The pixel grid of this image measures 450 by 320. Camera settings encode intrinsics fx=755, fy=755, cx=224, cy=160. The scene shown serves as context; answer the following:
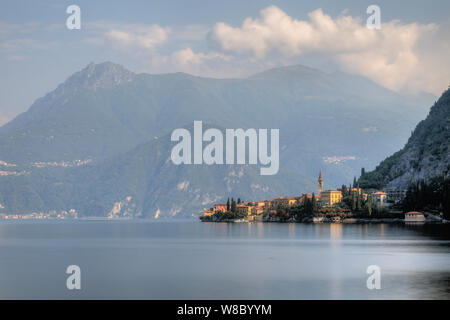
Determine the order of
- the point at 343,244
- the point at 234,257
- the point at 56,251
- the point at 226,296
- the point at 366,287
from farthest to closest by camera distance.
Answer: the point at 343,244 → the point at 56,251 → the point at 234,257 → the point at 366,287 → the point at 226,296

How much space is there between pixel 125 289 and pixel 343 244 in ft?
221

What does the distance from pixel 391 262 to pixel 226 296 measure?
3444cm

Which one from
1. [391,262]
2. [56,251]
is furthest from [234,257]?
[56,251]

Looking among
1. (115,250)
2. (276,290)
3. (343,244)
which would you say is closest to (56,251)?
(115,250)
